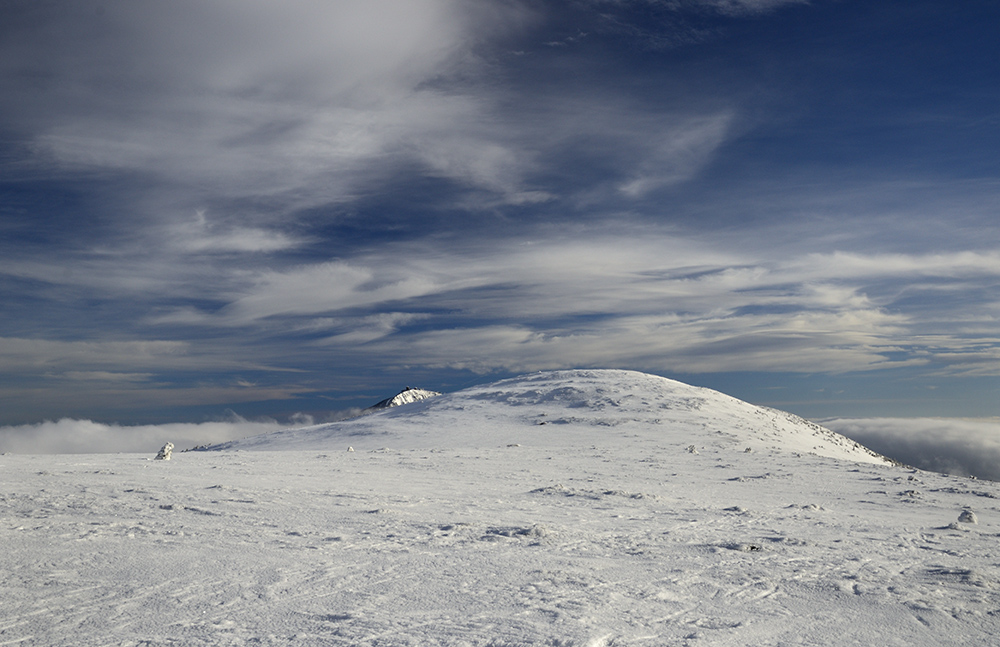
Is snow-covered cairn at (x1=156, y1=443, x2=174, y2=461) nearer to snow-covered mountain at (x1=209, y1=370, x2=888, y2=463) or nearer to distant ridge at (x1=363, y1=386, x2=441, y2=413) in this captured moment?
snow-covered mountain at (x1=209, y1=370, x2=888, y2=463)

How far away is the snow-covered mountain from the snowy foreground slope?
9738 millimetres

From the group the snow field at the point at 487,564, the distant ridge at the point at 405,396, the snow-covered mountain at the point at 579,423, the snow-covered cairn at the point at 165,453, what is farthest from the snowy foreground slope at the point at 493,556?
the distant ridge at the point at 405,396

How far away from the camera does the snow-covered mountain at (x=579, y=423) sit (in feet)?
86.1

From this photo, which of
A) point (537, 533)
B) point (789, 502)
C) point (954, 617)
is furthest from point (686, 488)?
point (954, 617)

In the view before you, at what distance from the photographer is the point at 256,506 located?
1026 cm

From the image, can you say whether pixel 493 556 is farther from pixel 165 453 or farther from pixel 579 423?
pixel 579 423

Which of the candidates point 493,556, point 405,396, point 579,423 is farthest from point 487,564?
point 405,396

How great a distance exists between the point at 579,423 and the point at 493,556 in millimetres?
22727

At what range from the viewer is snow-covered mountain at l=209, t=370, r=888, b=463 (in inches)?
1033

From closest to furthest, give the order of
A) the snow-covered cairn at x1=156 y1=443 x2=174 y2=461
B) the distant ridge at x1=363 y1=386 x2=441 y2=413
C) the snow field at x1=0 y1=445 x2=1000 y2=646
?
the snow field at x1=0 y1=445 x2=1000 y2=646
the snow-covered cairn at x1=156 y1=443 x2=174 y2=461
the distant ridge at x1=363 y1=386 x2=441 y2=413

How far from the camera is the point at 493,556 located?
7262 millimetres

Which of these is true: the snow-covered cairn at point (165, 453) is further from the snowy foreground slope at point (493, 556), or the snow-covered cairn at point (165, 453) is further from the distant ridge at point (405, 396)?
the distant ridge at point (405, 396)

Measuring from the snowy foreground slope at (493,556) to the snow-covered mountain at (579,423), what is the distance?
9738 mm

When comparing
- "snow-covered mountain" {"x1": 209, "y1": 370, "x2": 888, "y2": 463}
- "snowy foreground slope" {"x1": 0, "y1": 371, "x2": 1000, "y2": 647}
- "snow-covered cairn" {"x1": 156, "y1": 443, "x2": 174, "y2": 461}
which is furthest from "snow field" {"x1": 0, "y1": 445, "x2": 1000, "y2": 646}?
"snow-covered mountain" {"x1": 209, "y1": 370, "x2": 888, "y2": 463}
